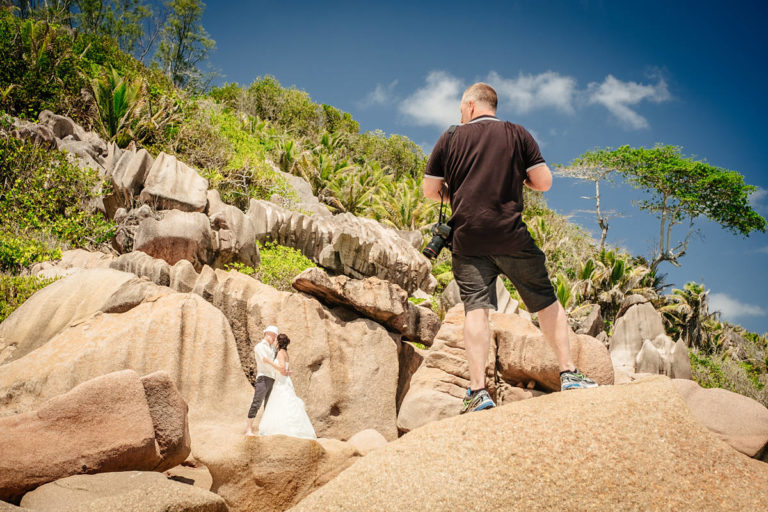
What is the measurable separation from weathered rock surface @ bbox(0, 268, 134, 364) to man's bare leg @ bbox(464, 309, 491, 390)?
17.2 ft

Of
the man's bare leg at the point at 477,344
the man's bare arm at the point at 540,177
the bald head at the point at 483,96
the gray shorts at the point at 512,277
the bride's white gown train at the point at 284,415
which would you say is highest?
the bald head at the point at 483,96

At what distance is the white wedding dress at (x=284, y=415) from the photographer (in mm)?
5703

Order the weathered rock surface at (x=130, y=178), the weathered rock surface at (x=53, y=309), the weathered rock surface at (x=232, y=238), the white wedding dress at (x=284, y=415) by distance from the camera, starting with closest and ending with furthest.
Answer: the white wedding dress at (x=284, y=415)
the weathered rock surface at (x=53, y=309)
the weathered rock surface at (x=232, y=238)
the weathered rock surface at (x=130, y=178)

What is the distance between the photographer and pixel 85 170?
33.2 ft

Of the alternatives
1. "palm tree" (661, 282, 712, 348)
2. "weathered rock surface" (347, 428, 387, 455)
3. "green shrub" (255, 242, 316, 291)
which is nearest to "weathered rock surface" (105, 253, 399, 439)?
"weathered rock surface" (347, 428, 387, 455)

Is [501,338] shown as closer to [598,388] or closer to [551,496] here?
[598,388]

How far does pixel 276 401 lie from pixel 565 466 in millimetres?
4062

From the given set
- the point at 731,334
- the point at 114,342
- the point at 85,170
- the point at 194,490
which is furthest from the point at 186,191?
the point at 731,334

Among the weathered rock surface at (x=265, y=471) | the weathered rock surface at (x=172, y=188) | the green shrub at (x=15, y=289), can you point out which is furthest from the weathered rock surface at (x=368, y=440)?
the weathered rock surface at (x=172, y=188)

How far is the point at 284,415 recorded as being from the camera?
5.74m

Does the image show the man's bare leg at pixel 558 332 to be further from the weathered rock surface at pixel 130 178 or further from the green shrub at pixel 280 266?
the weathered rock surface at pixel 130 178

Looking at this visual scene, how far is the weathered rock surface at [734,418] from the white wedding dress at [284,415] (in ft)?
13.2

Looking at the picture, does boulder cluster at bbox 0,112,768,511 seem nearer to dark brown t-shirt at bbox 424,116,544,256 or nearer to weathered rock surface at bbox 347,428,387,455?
weathered rock surface at bbox 347,428,387,455

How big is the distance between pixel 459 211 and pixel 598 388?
1.42 meters
